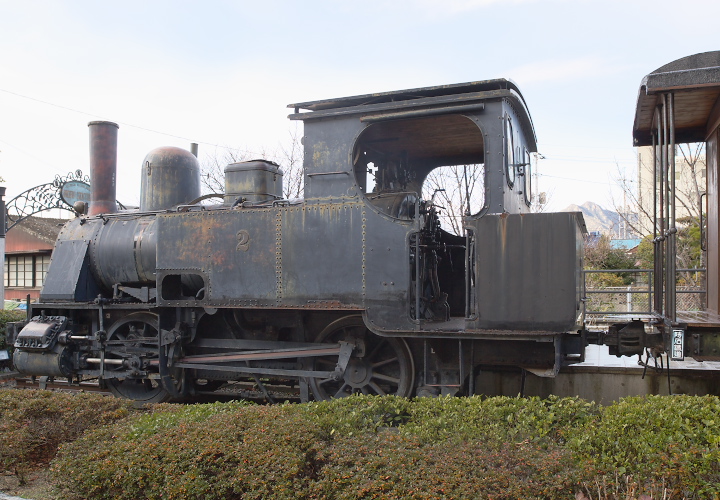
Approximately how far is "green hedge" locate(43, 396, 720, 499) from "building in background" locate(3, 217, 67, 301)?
2391cm

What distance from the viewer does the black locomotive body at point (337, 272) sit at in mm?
5207

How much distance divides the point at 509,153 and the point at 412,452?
3.23 m

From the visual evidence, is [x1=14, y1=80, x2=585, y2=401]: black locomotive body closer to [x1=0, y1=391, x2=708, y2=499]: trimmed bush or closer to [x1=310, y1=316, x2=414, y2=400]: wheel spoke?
[x1=310, y1=316, x2=414, y2=400]: wheel spoke

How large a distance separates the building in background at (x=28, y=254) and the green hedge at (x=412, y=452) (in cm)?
2391

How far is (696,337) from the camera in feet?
16.7

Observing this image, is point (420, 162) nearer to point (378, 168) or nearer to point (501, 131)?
point (378, 168)

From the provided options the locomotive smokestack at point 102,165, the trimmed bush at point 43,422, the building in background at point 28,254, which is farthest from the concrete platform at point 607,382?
the building in background at point 28,254

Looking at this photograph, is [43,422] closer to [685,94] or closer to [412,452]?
[412,452]

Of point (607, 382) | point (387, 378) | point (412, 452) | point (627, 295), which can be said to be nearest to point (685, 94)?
point (607, 382)

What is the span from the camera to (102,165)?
339 inches

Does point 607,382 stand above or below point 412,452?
below

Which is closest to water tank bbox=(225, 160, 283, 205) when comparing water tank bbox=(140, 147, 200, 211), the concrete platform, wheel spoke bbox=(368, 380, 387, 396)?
water tank bbox=(140, 147, 200, 211)

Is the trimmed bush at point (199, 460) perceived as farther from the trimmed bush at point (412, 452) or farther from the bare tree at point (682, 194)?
the bare tree at point (682, 194)

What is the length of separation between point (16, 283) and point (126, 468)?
27784 millimetres
